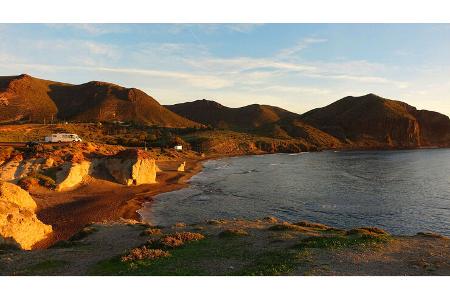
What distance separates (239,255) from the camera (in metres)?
21.7

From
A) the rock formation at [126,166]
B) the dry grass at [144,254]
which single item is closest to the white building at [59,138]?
the rock formation at [126,166]

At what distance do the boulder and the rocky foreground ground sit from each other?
25904 mm

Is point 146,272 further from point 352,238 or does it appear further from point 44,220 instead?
point 44,220

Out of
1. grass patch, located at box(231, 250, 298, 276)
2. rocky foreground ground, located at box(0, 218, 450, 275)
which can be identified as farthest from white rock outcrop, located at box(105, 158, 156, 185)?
grass patch, located at box(231, 250, 298, 276)

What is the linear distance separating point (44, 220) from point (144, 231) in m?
14.8

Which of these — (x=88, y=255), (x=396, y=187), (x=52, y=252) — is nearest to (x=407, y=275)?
(x=88, y=255)

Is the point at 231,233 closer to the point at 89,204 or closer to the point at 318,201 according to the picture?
the point at 89,204

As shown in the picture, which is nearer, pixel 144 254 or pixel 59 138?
pixel 144 254

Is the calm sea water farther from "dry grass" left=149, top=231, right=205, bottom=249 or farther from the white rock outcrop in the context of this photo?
"dry grass" left=149, top=231, right=205, bottom=249

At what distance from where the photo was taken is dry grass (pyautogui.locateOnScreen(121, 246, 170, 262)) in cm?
2061

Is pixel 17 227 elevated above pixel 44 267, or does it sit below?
below

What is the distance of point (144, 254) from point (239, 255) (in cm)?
513

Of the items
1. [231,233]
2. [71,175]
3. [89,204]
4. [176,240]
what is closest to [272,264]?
[176,240]

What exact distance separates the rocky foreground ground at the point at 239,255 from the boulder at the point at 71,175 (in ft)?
85.0
